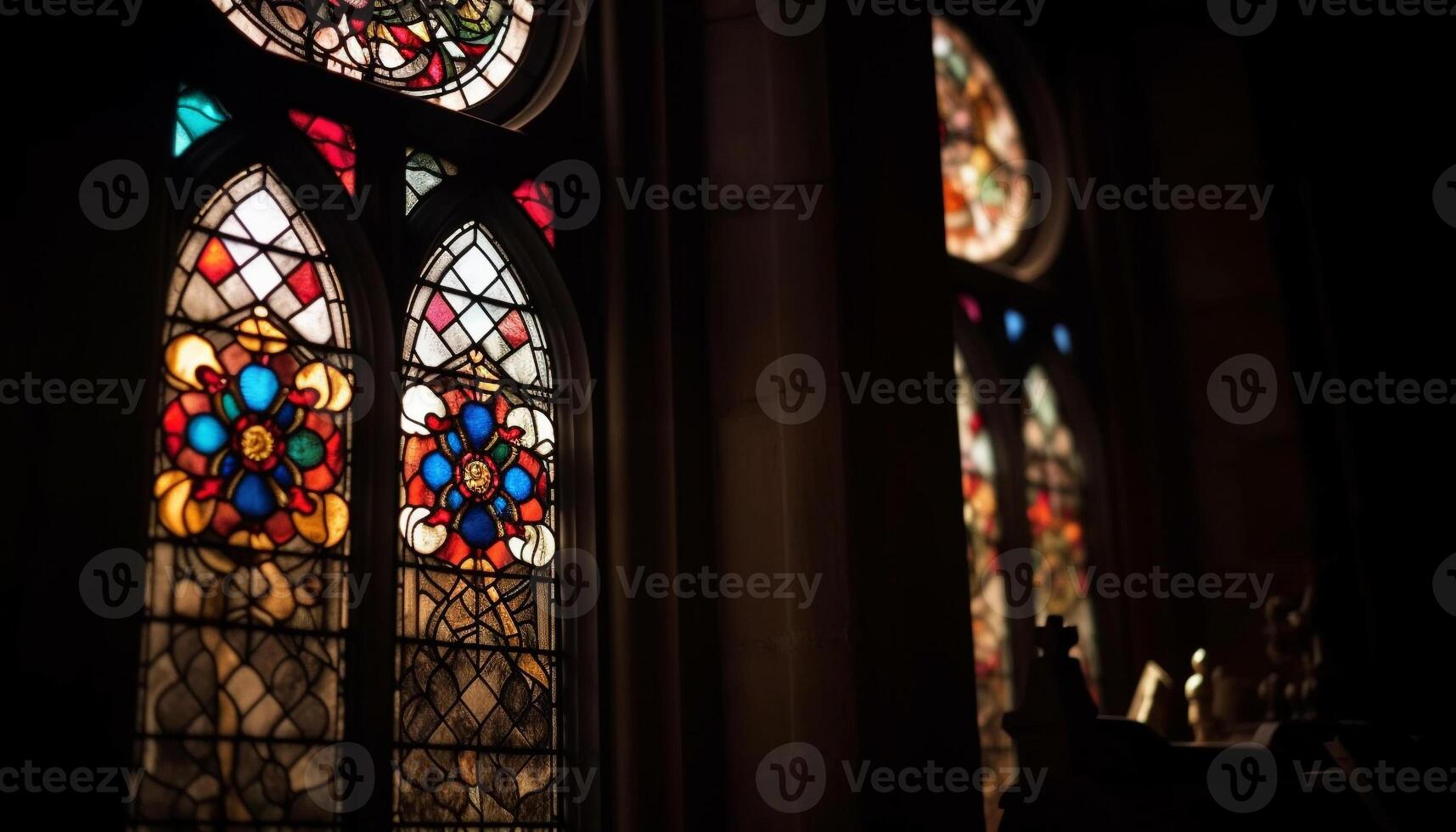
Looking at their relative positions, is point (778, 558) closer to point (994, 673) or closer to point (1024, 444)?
point (994, 673)

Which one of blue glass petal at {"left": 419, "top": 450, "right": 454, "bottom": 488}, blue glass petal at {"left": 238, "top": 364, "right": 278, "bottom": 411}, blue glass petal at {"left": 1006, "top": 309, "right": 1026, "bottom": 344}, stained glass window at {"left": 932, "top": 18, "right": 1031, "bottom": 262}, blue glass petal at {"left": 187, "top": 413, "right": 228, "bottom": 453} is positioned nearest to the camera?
blue glass petal at {"left": 187, "top": 413, "right": 228, "bottom": 453}

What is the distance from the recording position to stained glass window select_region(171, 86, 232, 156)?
4.88 m

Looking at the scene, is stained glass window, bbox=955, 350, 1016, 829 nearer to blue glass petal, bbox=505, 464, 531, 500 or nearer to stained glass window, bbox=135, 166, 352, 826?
Result: blue glass petal, bbox=505, 464, 531, 500

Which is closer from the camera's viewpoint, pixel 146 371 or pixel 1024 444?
pixel 146 371

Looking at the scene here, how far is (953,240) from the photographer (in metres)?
8.20

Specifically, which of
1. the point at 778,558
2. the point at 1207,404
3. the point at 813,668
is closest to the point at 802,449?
the point at 778,558

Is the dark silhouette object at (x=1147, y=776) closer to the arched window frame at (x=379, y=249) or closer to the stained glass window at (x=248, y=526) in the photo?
the arched window frame at (x=379, y=249)

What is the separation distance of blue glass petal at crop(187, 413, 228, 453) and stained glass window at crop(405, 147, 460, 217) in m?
1.07

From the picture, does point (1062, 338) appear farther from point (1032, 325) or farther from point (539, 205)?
point (539, 205)

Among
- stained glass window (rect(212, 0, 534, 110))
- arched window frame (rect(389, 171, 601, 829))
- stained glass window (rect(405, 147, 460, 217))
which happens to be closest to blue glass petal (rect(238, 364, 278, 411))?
arched window frame (rect(389, 171, 601, 829))

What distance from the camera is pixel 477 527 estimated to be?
17.4 feet

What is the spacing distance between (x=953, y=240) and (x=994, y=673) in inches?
86.1

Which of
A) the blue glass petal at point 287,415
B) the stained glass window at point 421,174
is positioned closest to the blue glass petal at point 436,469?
the blue glass petal at point 287,415

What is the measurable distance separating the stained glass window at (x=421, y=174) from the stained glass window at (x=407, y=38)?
0.24m
